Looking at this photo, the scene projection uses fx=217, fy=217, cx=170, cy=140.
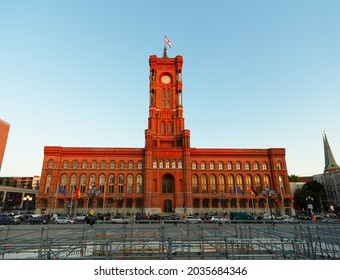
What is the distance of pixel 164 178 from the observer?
6022 cm

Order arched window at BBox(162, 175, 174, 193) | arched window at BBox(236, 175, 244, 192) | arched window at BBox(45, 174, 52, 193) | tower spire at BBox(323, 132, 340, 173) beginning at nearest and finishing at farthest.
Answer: arched window at BBox(45, 174, 52, 193) → arched window at BBox(162, 175, 174, 193) → arched window at BBox(236, 175, 244, 192) → tower spire at BBox(323, 132, 340, 173)

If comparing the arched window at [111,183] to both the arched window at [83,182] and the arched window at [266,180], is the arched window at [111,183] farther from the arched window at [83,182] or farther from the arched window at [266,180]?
the arched window at [266,180]

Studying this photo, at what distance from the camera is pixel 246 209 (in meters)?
58.1

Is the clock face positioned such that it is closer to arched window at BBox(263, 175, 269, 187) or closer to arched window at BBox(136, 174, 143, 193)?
arched window at BBox(136, 174, 143, 193)

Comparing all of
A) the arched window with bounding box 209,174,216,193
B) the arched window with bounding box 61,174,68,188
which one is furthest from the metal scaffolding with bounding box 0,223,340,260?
the arched window with bounding box 61,174,68,188

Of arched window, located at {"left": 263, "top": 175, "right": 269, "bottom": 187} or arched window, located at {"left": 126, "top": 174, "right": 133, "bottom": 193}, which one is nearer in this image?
arched window, located at {"left": 126, "top": 174, "right": 133, "bottom": 193}

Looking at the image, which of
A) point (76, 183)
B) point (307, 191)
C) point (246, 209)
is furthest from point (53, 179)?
point (307, 191)

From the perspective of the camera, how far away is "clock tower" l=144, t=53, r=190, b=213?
188 ft

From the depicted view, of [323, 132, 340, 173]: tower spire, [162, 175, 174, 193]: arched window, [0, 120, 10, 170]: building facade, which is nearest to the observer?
[162, 175, 174, 193]: arched window

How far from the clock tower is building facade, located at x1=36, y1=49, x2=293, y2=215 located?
25 cm

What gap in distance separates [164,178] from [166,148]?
328 inches

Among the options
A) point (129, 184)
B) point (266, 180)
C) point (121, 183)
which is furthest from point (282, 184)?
point (121, 183)

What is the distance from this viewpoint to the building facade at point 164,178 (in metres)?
57.1

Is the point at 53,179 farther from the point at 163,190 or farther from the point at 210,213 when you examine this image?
the point at 210,213
